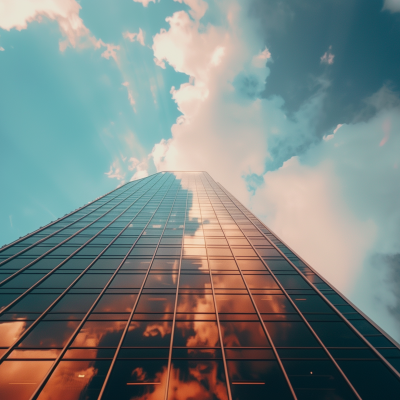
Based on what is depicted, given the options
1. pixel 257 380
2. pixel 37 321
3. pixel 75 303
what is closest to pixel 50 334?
pixel 37 321

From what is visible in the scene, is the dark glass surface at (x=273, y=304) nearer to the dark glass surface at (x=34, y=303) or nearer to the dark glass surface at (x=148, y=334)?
the dark glass surface at (x=148, y=334)

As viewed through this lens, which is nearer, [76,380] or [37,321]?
[76,380]

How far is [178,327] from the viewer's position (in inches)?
385

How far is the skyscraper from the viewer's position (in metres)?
7.45

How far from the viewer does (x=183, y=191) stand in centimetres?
3859

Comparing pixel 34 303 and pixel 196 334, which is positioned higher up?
pixel 34 303

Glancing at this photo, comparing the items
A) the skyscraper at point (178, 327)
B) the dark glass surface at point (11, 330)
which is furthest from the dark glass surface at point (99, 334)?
the dark glass surface at point (11, 330)

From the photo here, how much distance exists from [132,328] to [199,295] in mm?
3972

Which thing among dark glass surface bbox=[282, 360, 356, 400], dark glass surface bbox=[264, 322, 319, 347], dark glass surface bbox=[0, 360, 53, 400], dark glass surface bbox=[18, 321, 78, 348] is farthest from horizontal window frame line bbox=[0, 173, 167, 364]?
dark glass surface bbox=[282, 360, 356, 400]

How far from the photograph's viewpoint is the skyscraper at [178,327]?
7.45m

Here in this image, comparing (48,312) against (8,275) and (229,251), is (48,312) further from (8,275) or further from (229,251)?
(229,251)

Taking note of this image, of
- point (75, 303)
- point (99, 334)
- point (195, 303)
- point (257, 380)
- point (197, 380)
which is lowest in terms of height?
point (257, 380)

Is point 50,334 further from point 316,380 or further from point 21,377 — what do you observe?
point 316,380

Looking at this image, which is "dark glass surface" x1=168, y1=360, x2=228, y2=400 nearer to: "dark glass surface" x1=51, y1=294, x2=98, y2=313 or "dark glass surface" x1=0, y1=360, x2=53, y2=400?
"dark glass surface" x1=0, y1=360, x2=53, y2=400
